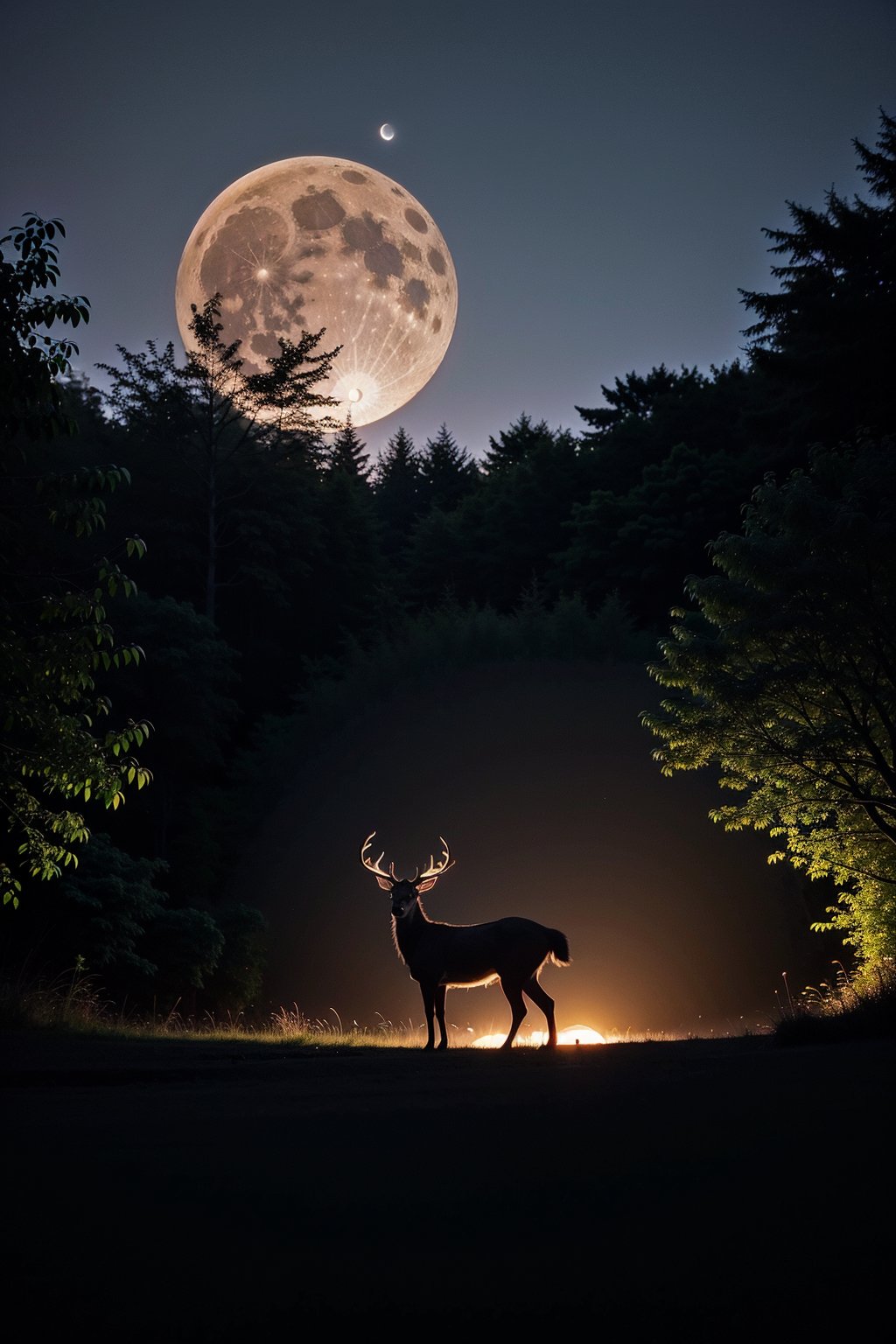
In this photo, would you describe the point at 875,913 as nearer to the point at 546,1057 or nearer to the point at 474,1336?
the point at 546,1057

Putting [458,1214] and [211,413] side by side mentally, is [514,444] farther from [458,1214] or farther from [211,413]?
[458,1214]

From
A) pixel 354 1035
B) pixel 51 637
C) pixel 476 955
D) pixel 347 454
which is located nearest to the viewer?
pixel 51 637

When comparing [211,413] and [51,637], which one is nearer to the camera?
[51,637]

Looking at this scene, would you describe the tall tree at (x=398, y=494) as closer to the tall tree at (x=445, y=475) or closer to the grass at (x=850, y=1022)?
the tall tree at (x=445, y=475)

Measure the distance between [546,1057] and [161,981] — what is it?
486 inches

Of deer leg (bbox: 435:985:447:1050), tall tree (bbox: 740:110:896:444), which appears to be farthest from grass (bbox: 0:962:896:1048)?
tall tree (bbox: 740:110:896:444)

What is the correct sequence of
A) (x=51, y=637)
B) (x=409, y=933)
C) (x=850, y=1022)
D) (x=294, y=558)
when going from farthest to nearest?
(x=294, y=558), (x=409, y=933), (x=850, y=1022), (x=51, y=637)

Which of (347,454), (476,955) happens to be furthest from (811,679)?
(347,454)

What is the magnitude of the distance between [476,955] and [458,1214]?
8.72 m

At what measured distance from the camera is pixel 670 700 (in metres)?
15.3

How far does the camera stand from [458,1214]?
3857 millimetres

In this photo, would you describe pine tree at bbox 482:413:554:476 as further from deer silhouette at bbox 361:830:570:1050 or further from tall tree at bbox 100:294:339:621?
deer silhouette at bbox 361:830:570:1050

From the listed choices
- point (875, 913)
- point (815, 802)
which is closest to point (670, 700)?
point (815, 802)

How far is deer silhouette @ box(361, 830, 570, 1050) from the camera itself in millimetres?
12344
